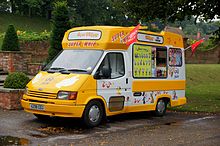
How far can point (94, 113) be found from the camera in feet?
34.4

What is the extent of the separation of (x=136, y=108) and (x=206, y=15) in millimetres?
7558

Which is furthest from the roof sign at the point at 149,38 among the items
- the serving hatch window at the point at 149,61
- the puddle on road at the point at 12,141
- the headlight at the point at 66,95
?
the puddle on road at the point at 12,141

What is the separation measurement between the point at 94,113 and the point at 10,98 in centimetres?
350

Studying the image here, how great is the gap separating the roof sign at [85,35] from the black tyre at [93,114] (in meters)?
1.88

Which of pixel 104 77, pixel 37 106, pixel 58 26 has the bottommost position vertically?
pixel 37 106

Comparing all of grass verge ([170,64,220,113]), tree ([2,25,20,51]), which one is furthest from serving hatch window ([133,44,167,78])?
tree ([2,25,20,51])

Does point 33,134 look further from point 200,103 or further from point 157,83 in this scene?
point 200,103

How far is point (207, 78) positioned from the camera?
99.7ft

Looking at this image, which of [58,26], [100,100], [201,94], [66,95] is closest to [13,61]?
[58,26]

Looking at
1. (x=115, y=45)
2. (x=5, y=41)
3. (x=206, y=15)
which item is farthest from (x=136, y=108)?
(x=5, y=41)

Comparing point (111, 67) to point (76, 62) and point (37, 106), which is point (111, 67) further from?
point (37, 106)

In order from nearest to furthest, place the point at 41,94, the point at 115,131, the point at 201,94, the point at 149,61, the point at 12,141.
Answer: the point at 12,141 < the point at 115,131 < the point at 41,94 < the point at 149,61 < the point at 201,94

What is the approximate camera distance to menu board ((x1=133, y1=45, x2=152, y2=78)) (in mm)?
11918

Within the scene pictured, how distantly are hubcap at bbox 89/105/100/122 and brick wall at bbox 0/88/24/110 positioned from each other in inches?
129
